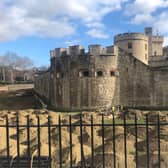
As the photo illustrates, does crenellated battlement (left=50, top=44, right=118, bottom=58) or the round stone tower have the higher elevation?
the round stone tower

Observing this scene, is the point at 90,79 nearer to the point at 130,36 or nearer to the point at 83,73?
the point at 83,73

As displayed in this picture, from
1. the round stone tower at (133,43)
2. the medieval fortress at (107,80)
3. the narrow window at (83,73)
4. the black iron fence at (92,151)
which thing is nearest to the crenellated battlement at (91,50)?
the medieval fortress at (107,80)

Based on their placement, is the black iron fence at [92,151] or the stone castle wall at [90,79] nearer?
the black iron fence at [92,151]

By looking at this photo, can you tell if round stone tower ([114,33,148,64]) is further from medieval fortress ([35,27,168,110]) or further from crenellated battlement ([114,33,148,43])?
medieval fortress ([35,27,168,110])

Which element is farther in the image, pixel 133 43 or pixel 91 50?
pixel 133 43

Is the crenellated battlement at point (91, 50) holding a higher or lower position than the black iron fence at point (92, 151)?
higher

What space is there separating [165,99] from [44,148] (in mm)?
15902

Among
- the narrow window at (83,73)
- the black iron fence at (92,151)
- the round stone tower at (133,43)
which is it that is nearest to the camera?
the black iron fence at (92,151)

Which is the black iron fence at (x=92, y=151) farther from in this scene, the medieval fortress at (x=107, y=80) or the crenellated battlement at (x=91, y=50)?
the crenellated battlement at (x=91, y=50)

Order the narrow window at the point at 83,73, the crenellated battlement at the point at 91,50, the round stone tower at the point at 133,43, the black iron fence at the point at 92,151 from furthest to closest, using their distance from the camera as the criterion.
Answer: the round stone tower at the point at 133,43 < the narrow window at the point at 83,73 < the crenellated battlement at the point at 91,50 < the black iron fence at the point at 92,151

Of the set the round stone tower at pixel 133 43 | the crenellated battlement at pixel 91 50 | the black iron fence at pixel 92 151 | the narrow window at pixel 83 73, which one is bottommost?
the black iron fence at pixel 92 151

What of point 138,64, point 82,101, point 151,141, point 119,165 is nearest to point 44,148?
point 119,165

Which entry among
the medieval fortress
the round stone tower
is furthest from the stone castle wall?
the round stone tower

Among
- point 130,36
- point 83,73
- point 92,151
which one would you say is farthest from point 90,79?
point 92,151
